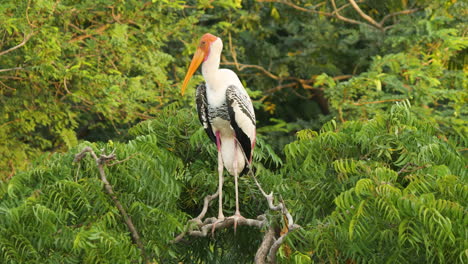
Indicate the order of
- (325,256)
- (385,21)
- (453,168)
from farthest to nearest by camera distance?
(385,21) → (453,168) → (325,256)

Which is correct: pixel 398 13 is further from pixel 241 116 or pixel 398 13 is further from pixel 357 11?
pixel 241 116

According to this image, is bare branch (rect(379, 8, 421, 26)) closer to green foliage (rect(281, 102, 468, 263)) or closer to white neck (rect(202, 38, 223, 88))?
white neck (rect(202, 38, 223, 88))

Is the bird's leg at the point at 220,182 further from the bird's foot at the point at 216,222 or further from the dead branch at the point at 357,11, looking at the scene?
the dead branch at the point at 357,11

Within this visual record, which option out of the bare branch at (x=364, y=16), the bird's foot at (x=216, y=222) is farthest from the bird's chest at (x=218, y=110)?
the bare branch at (x=364, y=16)

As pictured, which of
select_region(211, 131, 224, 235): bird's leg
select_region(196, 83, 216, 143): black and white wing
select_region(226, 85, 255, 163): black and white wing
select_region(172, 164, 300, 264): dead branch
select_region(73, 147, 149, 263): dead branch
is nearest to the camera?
select_region(172, 164, 300, 264): dead branch

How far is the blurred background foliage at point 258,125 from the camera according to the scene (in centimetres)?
475

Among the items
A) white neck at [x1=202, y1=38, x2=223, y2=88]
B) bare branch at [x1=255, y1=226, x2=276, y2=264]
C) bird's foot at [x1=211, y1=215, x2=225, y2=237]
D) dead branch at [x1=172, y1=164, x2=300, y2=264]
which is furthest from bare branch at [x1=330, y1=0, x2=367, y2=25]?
bare branch at [x1=255, y1=226, x2=276, y2=264]

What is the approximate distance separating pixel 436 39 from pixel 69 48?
5.34 metres

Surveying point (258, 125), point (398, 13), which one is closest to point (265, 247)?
point (398, 13)

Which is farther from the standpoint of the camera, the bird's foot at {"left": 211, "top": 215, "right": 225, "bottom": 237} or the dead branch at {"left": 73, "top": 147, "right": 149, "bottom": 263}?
the bird's foot at {"left": 211, "top": 215, "right": 225, "bottom": 237}

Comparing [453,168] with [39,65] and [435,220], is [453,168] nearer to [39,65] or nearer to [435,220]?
[435,220]

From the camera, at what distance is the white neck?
20.4 ft

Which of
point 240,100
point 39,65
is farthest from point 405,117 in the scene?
point 39,65

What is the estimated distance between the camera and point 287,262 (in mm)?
5031
